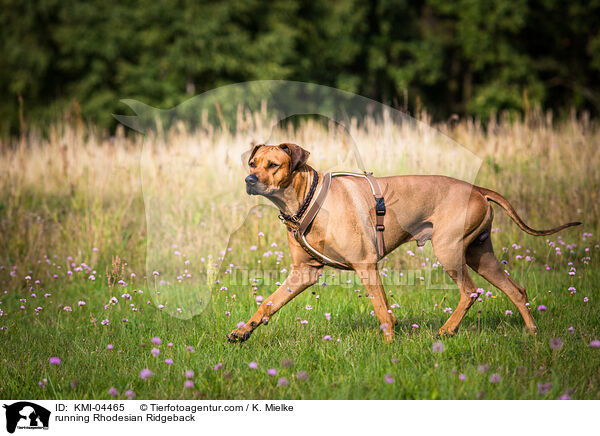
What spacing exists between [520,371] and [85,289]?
4618mm

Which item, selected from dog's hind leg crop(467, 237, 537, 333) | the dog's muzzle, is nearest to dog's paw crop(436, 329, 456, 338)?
dog's hind leg crop(467, 237, 537, 333)

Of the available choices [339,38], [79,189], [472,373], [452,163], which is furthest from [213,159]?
[339,38]

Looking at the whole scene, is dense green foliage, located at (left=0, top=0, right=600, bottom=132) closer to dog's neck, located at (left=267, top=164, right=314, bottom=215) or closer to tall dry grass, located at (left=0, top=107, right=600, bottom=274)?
tall dry grass, located at (left=0, top=107, right=600, bottom=274)

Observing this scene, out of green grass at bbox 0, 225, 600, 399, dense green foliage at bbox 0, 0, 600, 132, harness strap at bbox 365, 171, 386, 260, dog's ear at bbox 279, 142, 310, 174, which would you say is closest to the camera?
green grass at bbox 0, 225, 600, 399

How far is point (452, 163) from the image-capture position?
704 cm

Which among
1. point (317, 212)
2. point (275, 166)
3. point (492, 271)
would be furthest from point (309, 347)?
point (492, 271)

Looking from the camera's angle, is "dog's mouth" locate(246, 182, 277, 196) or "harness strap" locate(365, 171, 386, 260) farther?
"harness strap" locate(365, 171, 386, 260)

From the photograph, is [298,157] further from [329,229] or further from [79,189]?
[79,189]

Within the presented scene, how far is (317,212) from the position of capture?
4301 mm

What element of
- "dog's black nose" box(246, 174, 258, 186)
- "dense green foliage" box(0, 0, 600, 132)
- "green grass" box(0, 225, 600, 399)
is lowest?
"green grass" box(0, 225, 600, 399)

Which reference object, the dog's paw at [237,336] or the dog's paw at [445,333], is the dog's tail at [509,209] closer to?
the dog's paw at [445,333]

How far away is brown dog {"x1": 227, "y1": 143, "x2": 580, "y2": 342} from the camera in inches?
169

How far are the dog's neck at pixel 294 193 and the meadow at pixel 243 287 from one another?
3.36 ft
